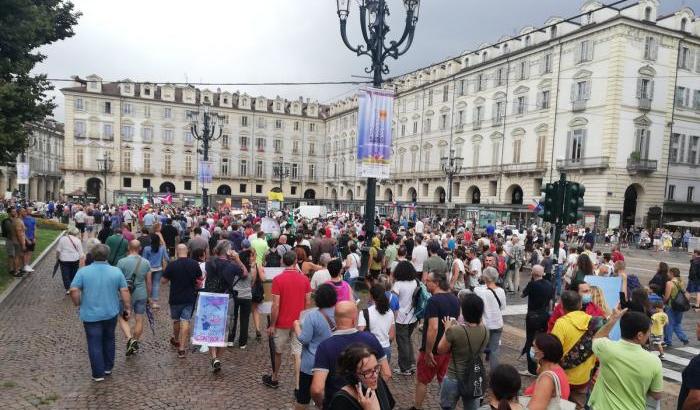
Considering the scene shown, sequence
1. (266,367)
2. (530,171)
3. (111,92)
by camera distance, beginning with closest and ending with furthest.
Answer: (266,367), (530,171), (111,92)

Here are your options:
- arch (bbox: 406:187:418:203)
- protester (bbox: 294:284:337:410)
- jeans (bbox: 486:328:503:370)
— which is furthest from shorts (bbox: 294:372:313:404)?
arch (bbox: 406:187:418:203)

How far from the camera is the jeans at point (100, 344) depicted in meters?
5.70

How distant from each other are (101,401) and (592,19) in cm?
3974

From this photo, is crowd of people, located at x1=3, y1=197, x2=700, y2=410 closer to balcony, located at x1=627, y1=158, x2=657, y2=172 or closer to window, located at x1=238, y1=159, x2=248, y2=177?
balcony, located at x1=627, y1=158, x2=657, y2=172

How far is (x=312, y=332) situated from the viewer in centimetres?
432

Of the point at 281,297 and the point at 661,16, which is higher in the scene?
the point at 661,16

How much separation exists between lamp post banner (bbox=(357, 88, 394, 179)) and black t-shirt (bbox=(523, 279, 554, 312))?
4.77 metres

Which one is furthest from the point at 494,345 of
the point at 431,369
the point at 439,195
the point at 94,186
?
the point at 94,186

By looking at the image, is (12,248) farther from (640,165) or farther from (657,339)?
(640,165)

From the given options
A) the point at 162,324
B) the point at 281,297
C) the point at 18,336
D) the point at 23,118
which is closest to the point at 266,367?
the point at 281,297

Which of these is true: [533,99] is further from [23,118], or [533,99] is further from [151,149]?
[151,149]

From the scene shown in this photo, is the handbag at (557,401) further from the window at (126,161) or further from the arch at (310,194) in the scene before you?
the arch at (310,194)

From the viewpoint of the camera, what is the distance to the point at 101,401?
5.30 meters

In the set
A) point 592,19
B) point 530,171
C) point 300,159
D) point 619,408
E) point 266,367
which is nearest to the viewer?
point 619,408
